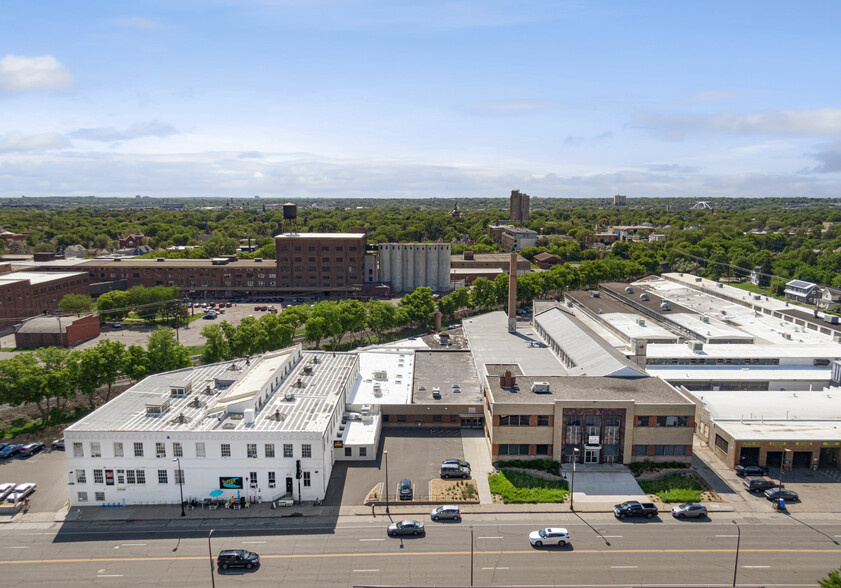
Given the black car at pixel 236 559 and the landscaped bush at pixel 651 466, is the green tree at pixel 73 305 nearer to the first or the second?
the black car at pixel 236 559

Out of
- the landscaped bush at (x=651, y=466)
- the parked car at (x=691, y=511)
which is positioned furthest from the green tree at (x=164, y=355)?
the parked car at (x=691, y=511)

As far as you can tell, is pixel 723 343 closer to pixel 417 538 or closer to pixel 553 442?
pixel 553 442

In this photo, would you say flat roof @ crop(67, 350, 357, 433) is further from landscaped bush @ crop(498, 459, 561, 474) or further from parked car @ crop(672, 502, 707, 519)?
parked car @ crop(672, 502, 707, 519)

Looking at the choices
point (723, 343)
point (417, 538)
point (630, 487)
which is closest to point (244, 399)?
point (417, 538)

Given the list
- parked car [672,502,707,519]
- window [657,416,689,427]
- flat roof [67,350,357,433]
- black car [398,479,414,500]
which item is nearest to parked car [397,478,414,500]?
black car [398,479,414,500]

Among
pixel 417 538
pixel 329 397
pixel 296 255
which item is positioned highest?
pixel 296 255

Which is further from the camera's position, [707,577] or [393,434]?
[393,434]
